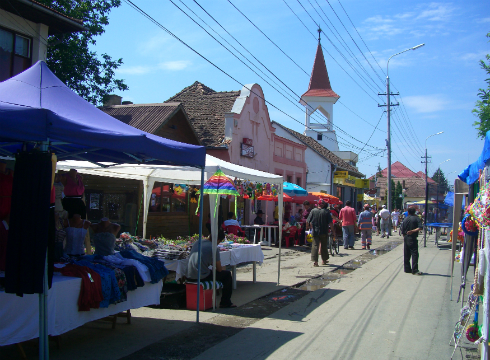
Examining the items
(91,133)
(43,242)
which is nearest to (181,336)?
(43,242)

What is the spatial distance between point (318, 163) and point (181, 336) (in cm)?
3063

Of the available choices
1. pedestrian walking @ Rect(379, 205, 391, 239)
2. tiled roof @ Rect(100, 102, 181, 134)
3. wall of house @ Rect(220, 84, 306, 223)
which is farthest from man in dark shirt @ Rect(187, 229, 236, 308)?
pedestrian walking @ Rect(379, 205, 391, 239)

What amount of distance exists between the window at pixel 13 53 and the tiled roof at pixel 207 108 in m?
8.99

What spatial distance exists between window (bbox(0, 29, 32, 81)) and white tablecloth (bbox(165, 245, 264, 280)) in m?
7.99

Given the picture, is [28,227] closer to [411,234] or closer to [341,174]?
[411,234]

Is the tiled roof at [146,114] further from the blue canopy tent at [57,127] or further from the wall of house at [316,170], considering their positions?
the wall of house at [316,170]

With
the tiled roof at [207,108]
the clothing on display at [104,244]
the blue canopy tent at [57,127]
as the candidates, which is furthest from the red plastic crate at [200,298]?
the tiled roof at [207,108]

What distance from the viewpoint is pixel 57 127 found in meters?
4.67

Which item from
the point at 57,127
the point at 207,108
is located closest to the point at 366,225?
the point at 207,108

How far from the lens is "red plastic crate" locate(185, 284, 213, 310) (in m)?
7.85

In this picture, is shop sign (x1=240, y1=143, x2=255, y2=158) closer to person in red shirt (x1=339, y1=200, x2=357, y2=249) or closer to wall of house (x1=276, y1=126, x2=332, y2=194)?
person in red shirt (x1=339, y1=200, x2=357, y2=249)

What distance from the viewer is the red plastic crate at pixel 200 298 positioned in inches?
309

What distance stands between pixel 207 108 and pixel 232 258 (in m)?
14.6

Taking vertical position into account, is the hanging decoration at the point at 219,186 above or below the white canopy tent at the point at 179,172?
below
